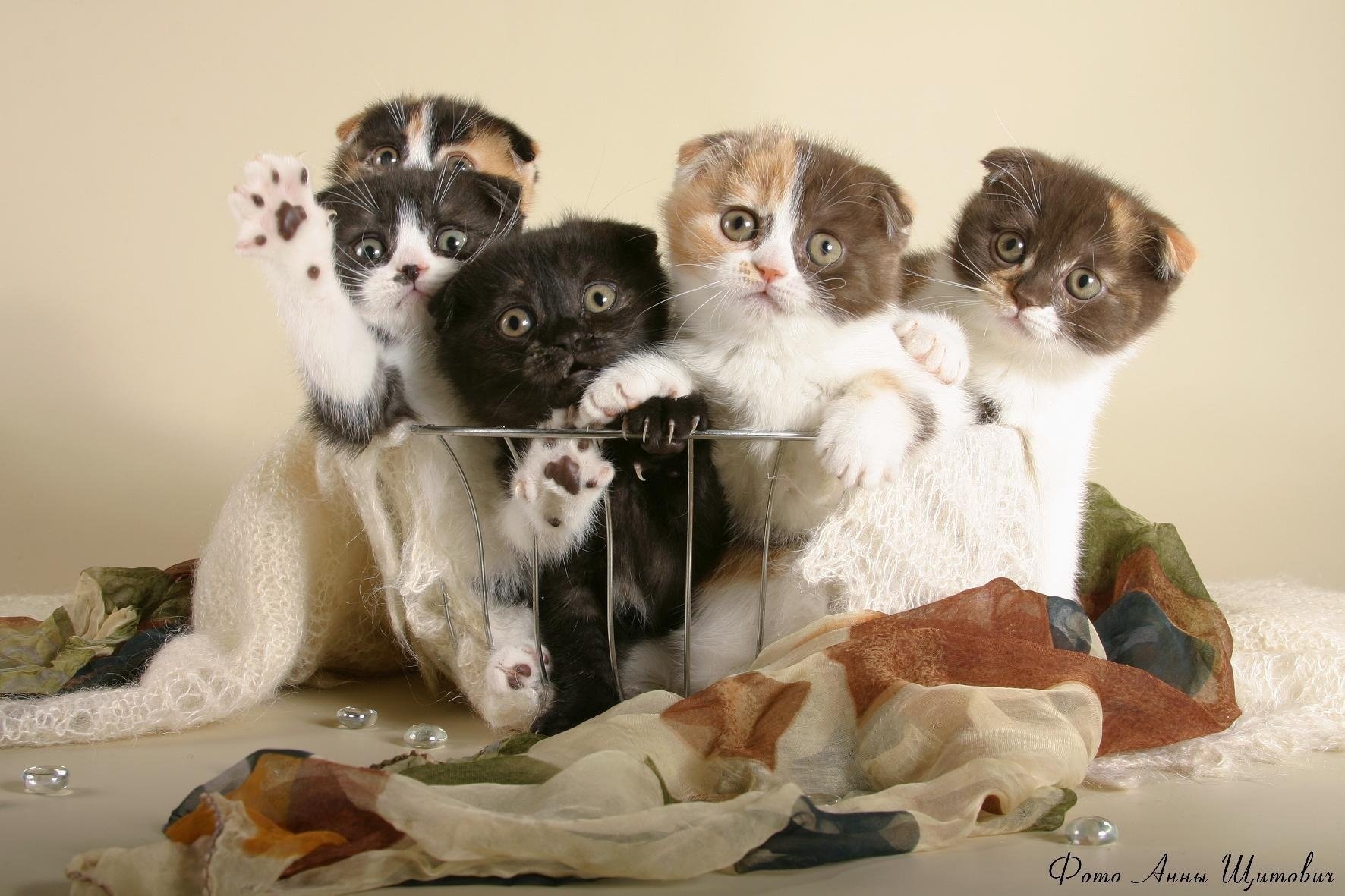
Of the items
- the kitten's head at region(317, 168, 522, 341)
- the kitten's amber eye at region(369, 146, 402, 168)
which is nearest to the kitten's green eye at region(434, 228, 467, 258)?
the kitten's head at region(317, 168, 522, 341)

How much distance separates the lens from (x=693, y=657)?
1456 millimetres

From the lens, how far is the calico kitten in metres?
1.25

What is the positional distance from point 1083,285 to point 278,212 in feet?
3.36

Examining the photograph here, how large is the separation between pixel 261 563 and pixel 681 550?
20.2 inches

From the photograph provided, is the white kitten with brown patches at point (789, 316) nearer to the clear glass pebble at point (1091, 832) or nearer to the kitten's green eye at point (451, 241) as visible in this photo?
the kitten's green eye at point (451, 241)

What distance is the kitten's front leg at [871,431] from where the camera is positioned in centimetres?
125

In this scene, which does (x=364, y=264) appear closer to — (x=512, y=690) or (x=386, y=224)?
(x=386, y=224)

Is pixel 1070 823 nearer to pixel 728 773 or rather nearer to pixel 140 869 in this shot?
pixel 728 773

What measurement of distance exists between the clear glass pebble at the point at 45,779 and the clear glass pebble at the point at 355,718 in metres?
0.33

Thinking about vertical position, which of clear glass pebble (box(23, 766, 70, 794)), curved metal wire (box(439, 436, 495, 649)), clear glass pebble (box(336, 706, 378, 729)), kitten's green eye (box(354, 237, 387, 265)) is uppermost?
kitten's green eye (box(354, 237, 387, 265))

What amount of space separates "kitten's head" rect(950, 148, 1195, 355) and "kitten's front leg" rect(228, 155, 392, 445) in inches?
31.5

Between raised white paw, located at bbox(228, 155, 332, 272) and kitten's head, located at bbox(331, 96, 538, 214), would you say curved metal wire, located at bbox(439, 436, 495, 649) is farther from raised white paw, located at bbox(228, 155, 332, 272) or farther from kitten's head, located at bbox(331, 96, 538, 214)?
kitten's head, located at bbox(331, 96, 538, 214)

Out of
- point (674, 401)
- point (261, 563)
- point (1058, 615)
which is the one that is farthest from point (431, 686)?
point (1058, 615)

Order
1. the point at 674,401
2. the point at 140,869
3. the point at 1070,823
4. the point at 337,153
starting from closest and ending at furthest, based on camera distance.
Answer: the point at 140,869, the point at 1070,823, the point at 674,401, the point at 337,153
